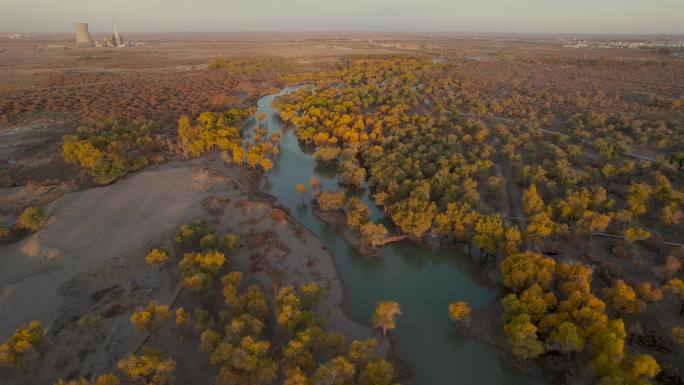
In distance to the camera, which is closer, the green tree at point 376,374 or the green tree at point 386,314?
the green tree at point 376,374

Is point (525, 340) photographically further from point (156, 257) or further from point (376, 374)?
point (156, 257)

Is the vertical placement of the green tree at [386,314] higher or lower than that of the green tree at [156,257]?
lower

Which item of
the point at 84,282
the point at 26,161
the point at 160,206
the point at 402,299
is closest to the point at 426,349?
the point at 402,299

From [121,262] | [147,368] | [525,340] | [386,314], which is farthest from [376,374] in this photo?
[121,262]

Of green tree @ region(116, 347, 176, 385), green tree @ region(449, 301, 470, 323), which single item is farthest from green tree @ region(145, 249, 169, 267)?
green tree @ region(449, 301, 470, 323)

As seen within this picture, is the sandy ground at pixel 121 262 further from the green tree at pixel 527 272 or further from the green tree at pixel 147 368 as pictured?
the green tree at pixel 527 272

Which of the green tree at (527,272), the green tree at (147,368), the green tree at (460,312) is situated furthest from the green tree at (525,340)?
the green tree at (147,368)

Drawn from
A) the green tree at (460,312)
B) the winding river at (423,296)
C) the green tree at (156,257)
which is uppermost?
the green tree at (156,257)
